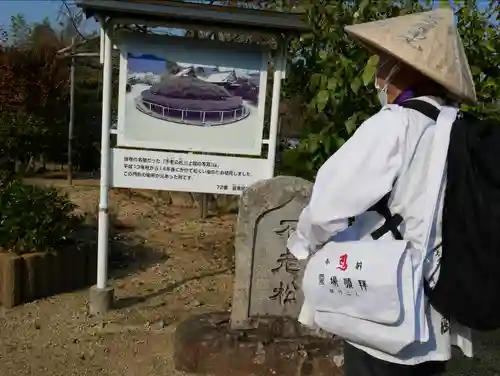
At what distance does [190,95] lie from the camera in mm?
4359

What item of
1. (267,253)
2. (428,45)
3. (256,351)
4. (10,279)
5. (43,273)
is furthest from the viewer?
(43,273)

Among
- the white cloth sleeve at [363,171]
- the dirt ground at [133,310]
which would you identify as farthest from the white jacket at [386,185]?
the dirt ground at [133,310]

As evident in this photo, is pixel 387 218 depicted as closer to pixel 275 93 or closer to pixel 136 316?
pixel 275 93

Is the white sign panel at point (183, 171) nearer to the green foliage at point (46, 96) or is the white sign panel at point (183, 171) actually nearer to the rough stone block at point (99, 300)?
the rough stone block at point (99, 300)

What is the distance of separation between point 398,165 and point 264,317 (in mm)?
2375

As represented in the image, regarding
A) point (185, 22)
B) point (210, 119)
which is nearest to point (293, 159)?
point (210, 119)

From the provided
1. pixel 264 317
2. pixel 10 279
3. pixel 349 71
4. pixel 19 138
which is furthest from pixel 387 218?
pixel 19 138

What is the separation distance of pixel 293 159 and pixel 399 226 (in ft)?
7.93

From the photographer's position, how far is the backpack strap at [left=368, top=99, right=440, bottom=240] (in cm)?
178

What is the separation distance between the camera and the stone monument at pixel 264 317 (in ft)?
11.7

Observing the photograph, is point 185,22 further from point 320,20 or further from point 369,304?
point 369,304

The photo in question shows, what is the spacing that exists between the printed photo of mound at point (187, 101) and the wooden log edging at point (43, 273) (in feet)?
4.59

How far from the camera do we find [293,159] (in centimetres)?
419

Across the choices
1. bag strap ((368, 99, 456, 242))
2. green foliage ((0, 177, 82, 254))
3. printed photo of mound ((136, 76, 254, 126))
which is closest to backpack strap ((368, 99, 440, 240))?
bag strap ((368, 99, 456, 242))
